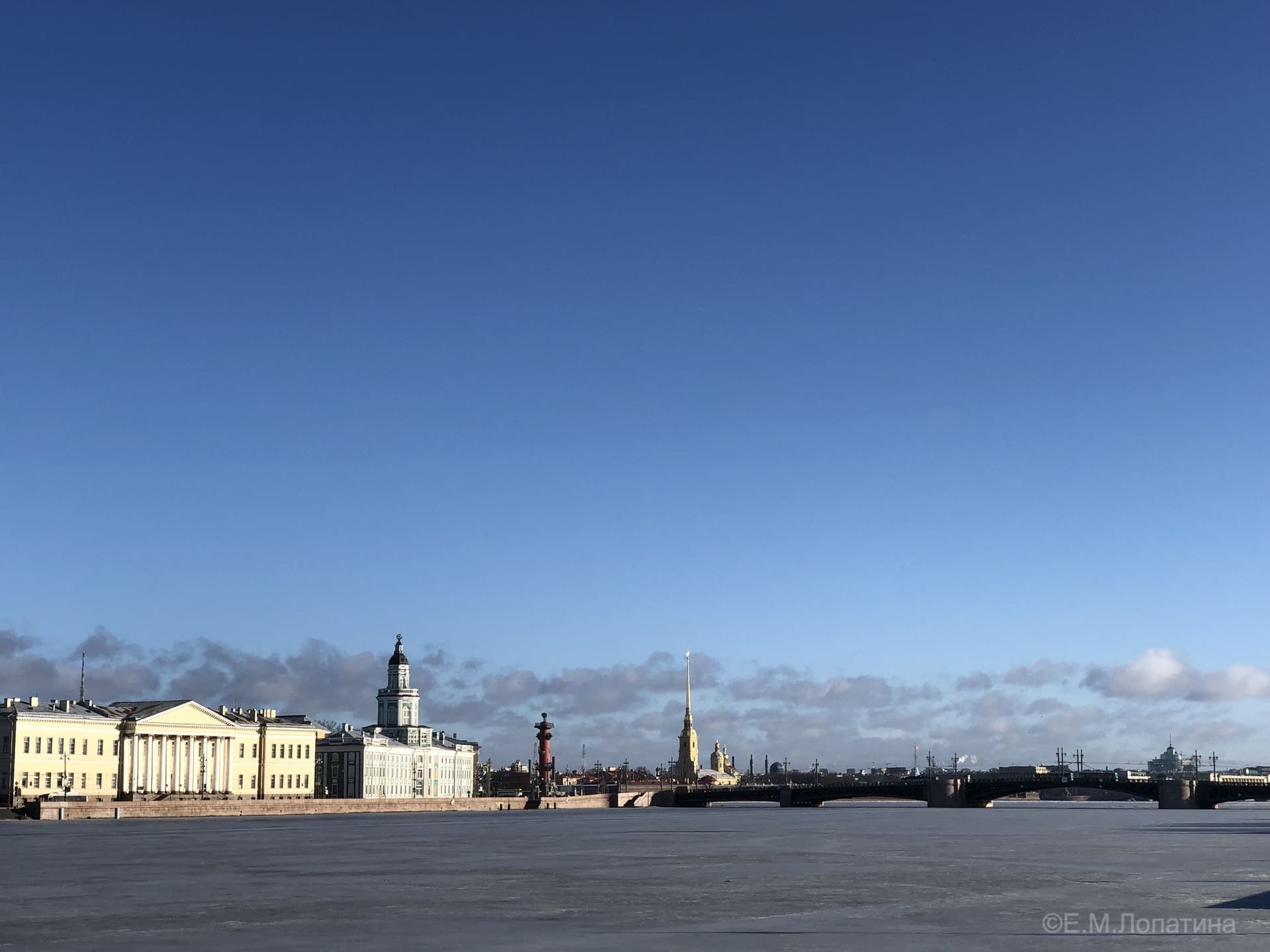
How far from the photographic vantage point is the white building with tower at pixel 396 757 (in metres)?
162

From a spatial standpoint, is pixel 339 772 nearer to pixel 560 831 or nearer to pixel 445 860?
pixel 560 831

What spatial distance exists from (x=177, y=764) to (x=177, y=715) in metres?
4.76

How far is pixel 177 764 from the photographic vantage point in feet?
454


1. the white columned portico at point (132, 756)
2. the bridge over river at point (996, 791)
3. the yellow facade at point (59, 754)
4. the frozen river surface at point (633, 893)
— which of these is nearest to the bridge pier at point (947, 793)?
the bridge over river at point (996, 791)

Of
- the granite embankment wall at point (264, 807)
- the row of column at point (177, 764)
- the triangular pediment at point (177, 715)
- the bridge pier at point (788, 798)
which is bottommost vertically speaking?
the bridge pier at point (788, 798)

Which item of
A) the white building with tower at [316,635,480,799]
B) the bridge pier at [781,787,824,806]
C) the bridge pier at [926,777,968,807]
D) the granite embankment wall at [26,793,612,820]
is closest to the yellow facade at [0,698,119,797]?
the granite embankment wall at [26,793,612,820]

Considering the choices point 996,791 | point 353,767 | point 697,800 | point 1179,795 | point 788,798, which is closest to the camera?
point 1179,795

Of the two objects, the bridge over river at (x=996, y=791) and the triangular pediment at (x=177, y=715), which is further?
the bridge over river at (x=996, y=791)

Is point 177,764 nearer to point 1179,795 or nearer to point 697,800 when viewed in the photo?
point 697,800

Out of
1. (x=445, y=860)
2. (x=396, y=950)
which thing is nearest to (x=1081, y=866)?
(x=445, y=860)

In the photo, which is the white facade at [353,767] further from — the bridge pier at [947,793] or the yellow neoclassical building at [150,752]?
the bridge pier at [947,793]

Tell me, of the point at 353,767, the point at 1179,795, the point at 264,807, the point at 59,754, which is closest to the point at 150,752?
the point at 59,754

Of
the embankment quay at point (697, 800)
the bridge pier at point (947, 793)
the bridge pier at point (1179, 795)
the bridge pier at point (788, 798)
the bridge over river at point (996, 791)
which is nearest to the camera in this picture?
the embankment quay at point (697, 800)

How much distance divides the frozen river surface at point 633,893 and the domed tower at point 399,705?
117262 millimetres
